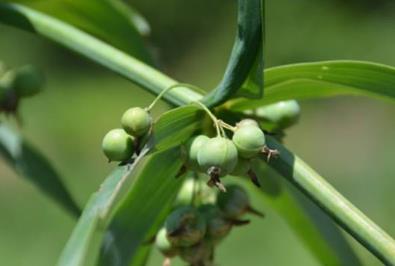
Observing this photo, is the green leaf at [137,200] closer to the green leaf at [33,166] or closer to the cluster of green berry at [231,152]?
the cluster of green berry at [231,152]

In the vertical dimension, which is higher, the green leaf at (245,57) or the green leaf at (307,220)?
the green leaf at (245,57)

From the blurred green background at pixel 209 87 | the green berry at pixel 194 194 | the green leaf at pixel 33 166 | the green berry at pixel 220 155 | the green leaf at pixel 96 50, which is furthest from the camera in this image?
the blurred green background at pixel 209 87

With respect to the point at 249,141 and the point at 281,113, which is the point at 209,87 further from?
the point at 249,141

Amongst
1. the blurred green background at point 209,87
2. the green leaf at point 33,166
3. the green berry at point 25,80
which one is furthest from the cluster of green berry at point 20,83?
the blurred green background at point 209,87

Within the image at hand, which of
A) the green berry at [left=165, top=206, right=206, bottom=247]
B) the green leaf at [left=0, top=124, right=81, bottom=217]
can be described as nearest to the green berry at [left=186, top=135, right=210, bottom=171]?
the green berry at [left=165, top=206, right=206, bottom=247]

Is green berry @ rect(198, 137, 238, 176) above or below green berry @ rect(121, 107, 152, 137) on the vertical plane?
below

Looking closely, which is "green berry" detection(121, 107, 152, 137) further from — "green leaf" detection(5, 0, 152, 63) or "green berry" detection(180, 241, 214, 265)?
"green leaf" detection(5, 0, 152, 63)

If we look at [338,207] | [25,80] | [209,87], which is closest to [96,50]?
[25,80]
